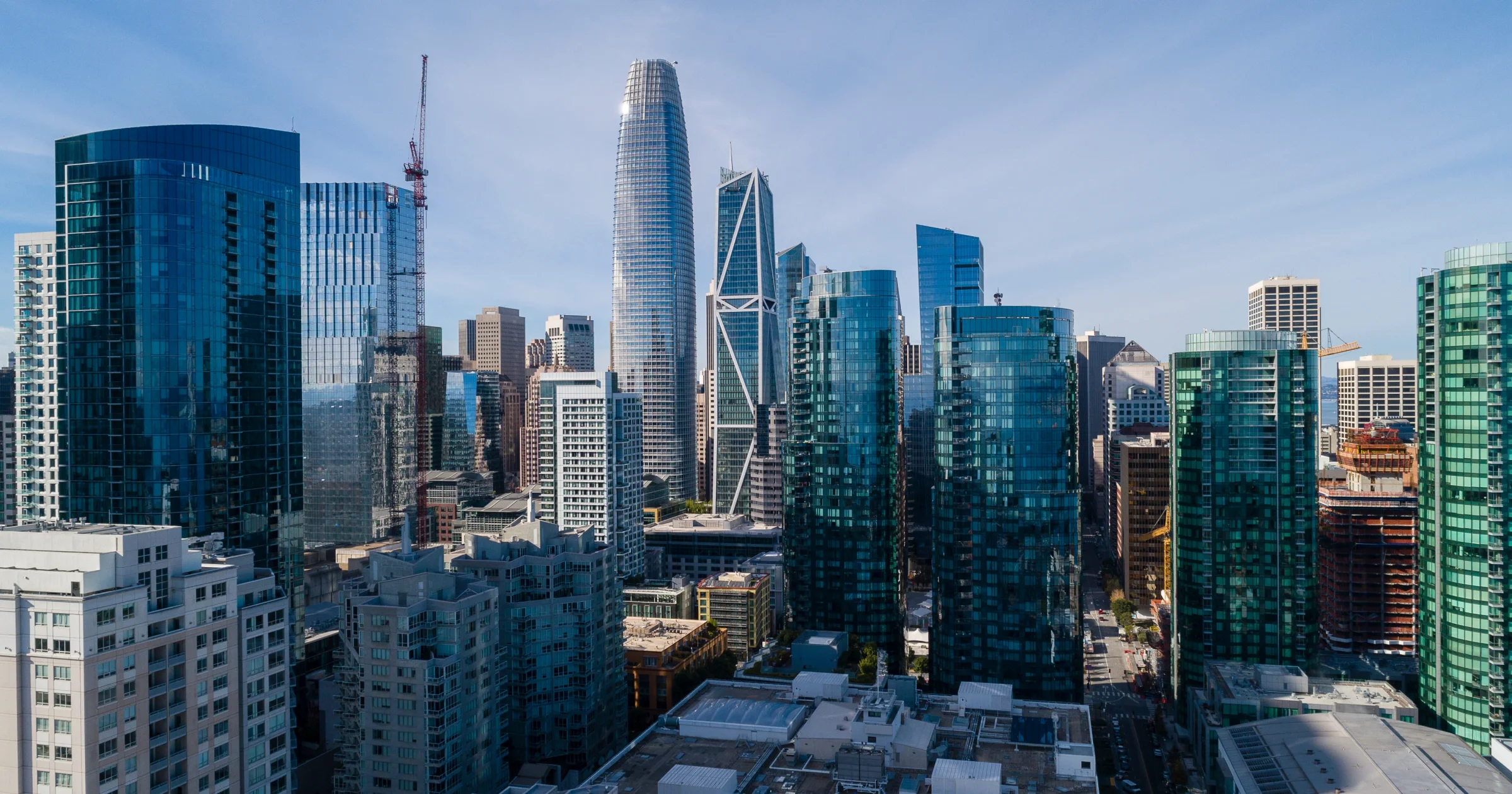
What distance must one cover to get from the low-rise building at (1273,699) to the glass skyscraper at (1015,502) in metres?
15.3

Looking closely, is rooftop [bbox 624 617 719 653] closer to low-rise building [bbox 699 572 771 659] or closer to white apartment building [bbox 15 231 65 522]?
low-rise building [bbox 699 572 771 659]

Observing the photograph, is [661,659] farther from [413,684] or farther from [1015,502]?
[1015,502]

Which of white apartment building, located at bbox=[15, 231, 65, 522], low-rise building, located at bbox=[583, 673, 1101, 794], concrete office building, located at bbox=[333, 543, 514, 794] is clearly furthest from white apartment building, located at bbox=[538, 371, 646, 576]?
concrete office building, located at bbox=[333, 543, 514, 794]

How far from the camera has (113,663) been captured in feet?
175

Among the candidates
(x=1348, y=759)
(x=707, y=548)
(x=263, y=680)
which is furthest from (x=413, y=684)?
(x=707, y=548)

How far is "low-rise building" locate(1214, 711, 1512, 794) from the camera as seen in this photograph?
7819 cm

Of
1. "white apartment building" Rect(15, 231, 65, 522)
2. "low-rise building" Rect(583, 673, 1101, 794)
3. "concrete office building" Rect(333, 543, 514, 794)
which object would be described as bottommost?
"low-rise building" Rect(583, 673, 1101, 794)

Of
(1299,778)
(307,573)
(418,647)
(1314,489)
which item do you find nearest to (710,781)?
(418,647)

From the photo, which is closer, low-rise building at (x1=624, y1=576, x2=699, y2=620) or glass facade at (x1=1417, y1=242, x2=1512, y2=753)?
glass facade at (x1=1417, y1=242, x2=1512, y2=753)

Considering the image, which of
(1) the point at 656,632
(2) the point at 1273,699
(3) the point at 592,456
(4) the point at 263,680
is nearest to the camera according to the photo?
(4) the point at 263,680

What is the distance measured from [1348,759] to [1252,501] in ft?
137

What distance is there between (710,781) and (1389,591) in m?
118

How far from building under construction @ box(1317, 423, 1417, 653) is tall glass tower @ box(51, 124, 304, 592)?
466 feet

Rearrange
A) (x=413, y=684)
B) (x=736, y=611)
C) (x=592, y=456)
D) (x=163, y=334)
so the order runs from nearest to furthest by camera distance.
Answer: (x=413, y=684) < (x=163, y=334) < (x=736, y=611) < (x=592, y=456)
